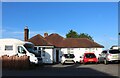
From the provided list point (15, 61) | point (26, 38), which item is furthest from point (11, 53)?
point (26, 38)

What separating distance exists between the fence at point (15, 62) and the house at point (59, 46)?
21080mm

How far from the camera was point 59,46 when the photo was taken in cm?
5825

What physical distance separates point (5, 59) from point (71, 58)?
1750 centimetres

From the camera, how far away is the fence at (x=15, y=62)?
2689cm

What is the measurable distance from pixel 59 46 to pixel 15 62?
103ft

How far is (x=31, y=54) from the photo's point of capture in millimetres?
29750

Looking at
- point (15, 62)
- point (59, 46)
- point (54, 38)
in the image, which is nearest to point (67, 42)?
point (54, 38)

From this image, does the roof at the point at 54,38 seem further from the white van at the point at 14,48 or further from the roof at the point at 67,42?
the white van at the point at 14,48

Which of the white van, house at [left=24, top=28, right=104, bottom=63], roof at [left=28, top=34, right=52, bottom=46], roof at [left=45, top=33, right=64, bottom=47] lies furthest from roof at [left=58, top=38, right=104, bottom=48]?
the white van

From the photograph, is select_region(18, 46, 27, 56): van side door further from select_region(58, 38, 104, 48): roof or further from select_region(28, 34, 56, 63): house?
select_region(58, 38, 104, 48): roof

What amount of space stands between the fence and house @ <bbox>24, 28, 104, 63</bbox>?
21080 mm

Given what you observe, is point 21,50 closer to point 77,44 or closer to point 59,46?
point 59,46

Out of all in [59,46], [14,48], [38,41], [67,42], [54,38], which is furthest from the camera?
[54,38]

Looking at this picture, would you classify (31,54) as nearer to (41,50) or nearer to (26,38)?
(41,50)
